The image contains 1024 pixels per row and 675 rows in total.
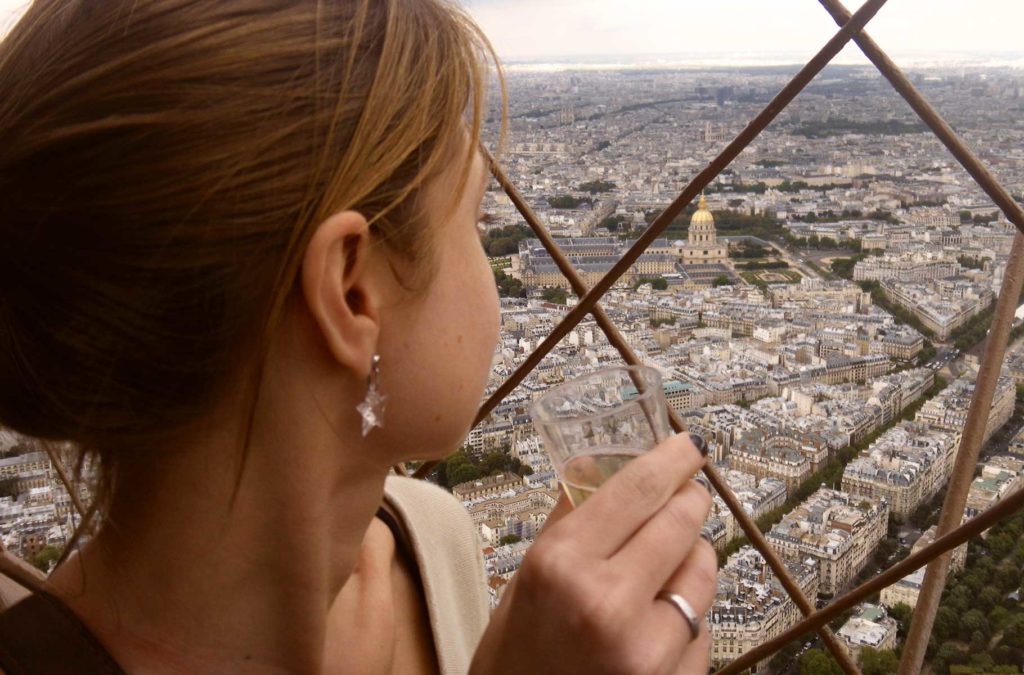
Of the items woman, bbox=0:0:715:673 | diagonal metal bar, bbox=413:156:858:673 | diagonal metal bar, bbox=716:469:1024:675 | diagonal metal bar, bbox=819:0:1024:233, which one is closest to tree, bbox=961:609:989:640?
diagonal metal bar, bbox=413:156:858:673

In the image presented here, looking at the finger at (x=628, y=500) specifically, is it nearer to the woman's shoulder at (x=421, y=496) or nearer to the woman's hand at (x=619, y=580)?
the woman's hand at (x=619, y=580)

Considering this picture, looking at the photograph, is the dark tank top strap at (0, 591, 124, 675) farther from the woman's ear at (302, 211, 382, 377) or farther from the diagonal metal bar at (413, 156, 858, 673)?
the diagonal metal bar at (413, 156, 858, 673)

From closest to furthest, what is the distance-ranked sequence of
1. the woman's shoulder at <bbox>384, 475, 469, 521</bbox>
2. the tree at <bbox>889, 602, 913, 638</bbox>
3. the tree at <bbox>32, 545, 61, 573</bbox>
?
the woman's shoulder at <bbox>384, 475, 469, 521</bbox>
the tree at <bbox>32, 545, 61, 573</bbox>
the tree at <bbox>889, 602, 913, 638</bbox>

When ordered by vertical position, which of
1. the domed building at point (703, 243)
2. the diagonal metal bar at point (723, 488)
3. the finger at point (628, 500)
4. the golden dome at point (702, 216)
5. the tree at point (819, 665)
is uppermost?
the finger at point (628, 500)

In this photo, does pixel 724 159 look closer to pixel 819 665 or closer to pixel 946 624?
pixel 946 624

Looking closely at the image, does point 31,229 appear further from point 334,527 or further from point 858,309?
point 858,309

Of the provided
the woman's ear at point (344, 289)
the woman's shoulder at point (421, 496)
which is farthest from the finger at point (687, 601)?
the woman's shoulder at point (421, 496)
